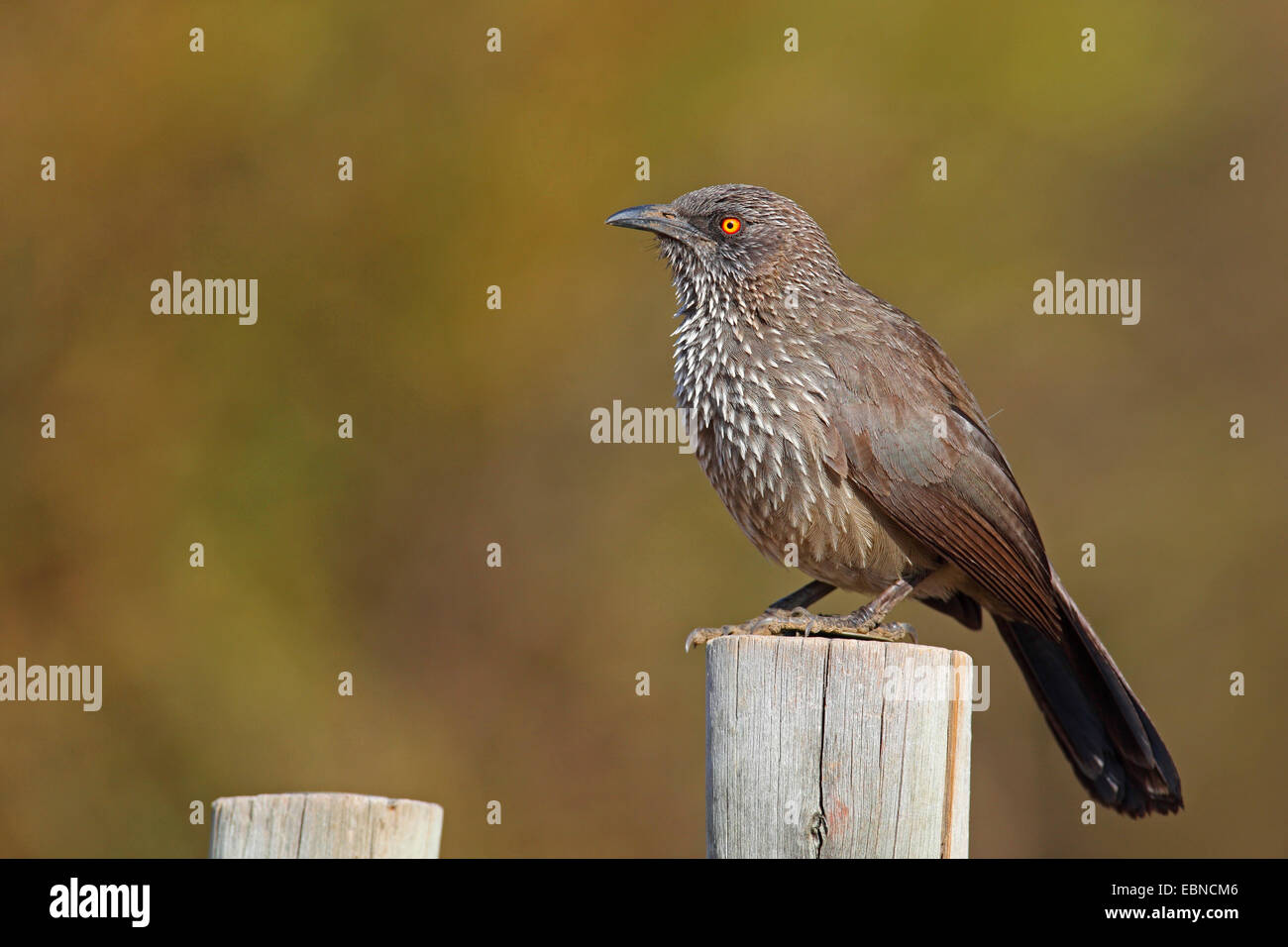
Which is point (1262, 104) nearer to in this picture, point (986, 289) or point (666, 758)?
point (986, 289)

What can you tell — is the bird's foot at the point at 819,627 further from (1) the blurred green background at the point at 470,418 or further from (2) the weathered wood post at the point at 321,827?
(1) the blurred green background at the point at 470,418

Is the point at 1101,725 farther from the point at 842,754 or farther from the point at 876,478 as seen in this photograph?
the point at 842,754

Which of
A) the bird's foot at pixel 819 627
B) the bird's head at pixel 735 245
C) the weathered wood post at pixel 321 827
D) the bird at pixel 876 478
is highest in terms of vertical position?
the bird's head at pixel 735 245

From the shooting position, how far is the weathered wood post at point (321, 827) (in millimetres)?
3371

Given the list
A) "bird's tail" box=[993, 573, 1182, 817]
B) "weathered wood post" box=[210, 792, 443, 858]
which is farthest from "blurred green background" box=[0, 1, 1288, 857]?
"weathered wood post" box=[210, 792, 443, 858]

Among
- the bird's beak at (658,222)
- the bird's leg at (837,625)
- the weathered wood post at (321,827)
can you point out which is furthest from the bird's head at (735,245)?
the weathered wood post at (321,827)

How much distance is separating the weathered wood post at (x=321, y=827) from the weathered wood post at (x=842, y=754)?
841 mm

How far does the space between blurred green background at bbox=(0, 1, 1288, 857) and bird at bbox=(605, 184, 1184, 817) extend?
3730mm

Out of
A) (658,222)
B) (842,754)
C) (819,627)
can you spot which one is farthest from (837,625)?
(658,222)

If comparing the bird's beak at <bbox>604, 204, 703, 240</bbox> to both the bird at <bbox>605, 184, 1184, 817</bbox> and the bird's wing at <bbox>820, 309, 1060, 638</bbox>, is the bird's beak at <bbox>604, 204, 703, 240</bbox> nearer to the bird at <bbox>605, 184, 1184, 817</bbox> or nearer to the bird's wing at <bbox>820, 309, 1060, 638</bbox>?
the bird at <bbox>605, 184, 1184, 817</bbox>

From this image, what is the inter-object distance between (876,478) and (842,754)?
1801 mm

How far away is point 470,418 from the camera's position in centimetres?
1051

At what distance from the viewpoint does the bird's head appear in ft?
19.3

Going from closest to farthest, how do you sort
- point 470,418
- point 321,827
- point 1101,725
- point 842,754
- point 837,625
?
1. point 321,827
2. point 842,754
3. point 837,625
4. point 1101,725
5. point 470,418
